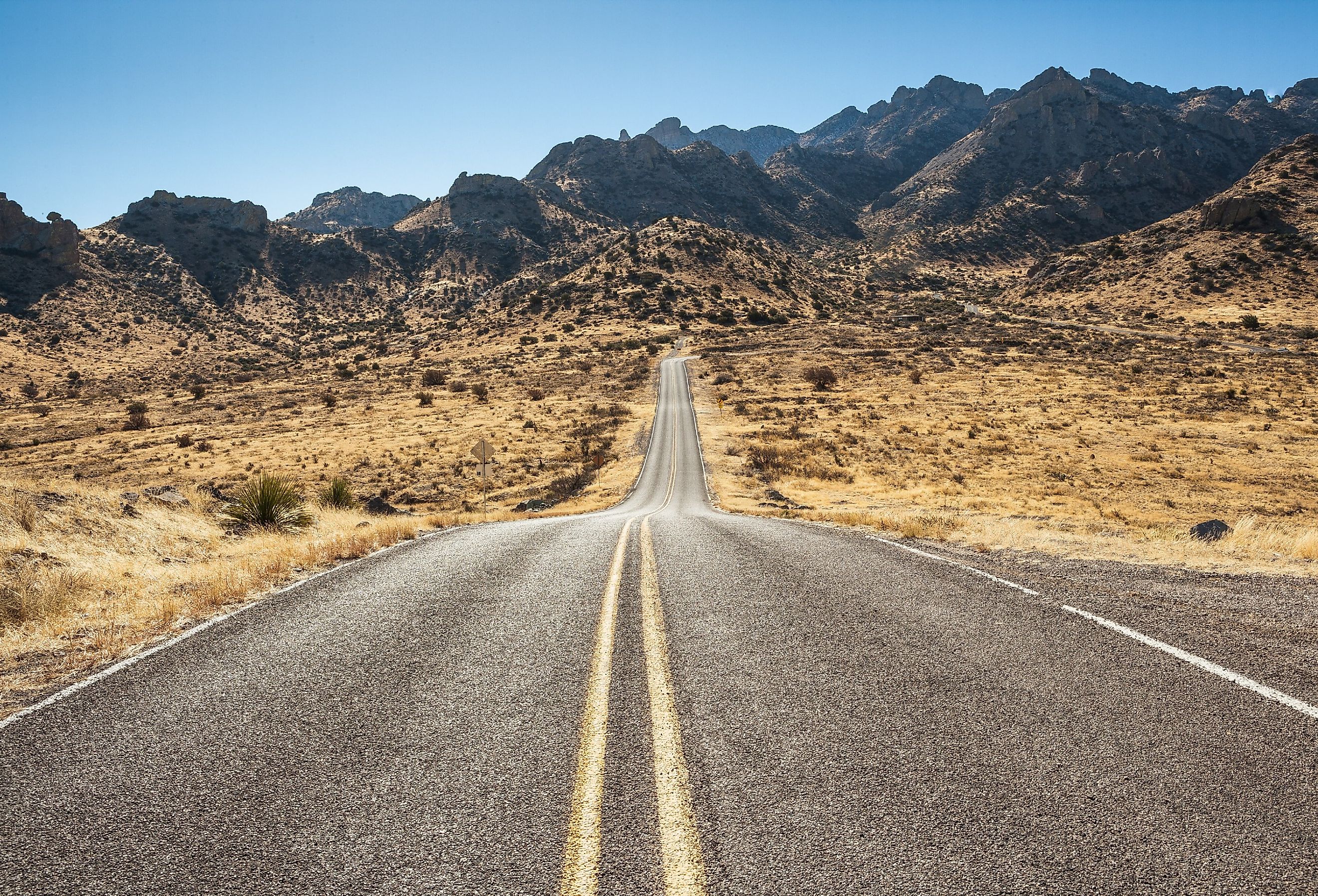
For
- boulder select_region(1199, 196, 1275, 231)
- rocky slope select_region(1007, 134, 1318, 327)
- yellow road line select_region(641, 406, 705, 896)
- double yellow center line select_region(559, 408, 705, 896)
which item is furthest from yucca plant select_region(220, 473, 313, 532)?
boulder select_region(1199, 196, 1275, 231)

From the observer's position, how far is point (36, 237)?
100125 mm

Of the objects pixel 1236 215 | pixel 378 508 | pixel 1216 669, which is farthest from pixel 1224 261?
pixel 1216 669

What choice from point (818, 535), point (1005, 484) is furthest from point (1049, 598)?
point (1005, 484)

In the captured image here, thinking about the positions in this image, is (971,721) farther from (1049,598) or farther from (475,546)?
(475,546)

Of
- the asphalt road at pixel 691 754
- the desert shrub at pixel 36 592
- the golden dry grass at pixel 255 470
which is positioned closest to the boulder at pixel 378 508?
the golden dry grass at pixel 255 470

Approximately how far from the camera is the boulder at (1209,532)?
11.0 meters

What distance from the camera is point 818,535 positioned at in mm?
11930

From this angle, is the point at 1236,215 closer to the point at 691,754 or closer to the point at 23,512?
the point at 691,754

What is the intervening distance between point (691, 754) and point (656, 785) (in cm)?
36

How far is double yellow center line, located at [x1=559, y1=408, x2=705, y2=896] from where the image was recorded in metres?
2.52

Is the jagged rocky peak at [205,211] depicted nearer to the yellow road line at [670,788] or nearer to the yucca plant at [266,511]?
the yucca plant at [266,511]

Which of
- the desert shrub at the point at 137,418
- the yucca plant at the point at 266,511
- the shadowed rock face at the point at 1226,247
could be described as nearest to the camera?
the yucca plant at the point at 266,511

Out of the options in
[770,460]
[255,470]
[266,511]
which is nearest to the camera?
[266,511]

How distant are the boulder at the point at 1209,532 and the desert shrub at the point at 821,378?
4852cm
